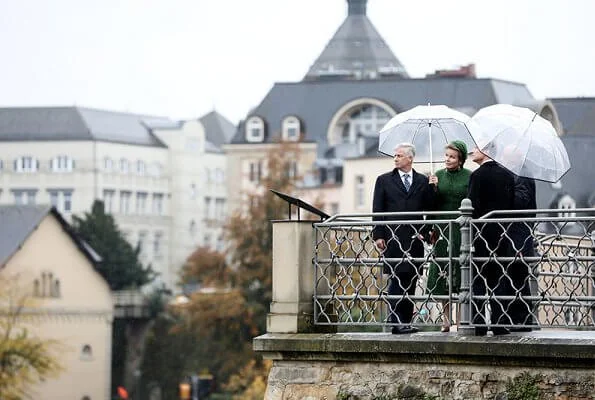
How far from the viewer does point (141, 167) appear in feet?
551

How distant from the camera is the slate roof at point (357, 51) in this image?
150125 millimetres

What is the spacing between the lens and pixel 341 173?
119 meters

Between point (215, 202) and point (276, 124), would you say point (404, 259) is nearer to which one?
point (276, 124)

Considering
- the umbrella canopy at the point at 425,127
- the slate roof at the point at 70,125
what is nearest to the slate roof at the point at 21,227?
the slate roof at the point at 70,125

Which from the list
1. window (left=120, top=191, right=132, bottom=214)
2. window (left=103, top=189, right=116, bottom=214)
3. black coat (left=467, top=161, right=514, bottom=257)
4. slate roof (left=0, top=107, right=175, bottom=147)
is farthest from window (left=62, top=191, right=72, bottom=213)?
black coat (left=467, top=161, right=514, bottom=257)

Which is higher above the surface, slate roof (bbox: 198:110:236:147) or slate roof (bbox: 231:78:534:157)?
slate roof (bbox: 198:110:236:147)

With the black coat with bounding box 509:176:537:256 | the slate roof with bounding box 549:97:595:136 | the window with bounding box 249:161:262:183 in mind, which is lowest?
the black coat with bounding box 509:176:537:256

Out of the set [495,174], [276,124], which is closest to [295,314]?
[495,174]

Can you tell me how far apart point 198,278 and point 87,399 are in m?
13.6

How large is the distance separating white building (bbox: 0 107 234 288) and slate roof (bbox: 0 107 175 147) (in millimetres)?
65

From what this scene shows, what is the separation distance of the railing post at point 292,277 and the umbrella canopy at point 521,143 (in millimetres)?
1447

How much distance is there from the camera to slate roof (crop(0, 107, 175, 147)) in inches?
6398

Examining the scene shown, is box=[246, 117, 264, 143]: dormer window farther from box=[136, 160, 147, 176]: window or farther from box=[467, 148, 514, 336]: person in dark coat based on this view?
box=[467, 148, 514, 336]: person in dark coat

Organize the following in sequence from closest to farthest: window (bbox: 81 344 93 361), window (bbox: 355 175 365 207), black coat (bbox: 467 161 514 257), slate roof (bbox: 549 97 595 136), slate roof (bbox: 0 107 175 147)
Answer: black coat (bbox: 467 161 514 257), slate roof (bbox: 549 97 595 136), window (bbox: 355 175 365 207), window (bbox: 81 344 93 361), slate roof (bbox: 0 107 175 147)
